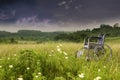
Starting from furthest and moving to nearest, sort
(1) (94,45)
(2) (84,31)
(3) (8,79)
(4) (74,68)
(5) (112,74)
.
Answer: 1. (2) (84,31)
2. (1) (94,45)
3. (4) (74,68)
4. (3) (8,79)
5. (5) (112,74)

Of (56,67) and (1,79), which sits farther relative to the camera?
(56,67)

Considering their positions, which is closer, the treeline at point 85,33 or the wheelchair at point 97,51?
the wheelchair at point 97,51

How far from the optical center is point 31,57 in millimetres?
8094

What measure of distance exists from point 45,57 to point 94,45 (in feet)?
13.6

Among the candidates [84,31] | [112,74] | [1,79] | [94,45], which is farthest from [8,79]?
[84,31]

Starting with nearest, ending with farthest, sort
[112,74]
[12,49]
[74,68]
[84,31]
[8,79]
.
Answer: [112,74], [8,79], [74,68], [12,49], [84,31]

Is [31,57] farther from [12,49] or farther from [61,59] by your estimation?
[12,49]

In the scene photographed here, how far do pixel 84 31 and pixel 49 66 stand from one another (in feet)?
207

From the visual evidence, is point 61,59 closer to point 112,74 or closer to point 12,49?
point 112,74

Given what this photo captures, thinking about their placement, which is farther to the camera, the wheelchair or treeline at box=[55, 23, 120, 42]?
treeline at box=[55, 23, 120, 42]

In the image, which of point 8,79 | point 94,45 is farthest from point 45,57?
point 94,45

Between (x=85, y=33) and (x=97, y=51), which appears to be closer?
(x=97, y=51)

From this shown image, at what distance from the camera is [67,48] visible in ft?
50.3

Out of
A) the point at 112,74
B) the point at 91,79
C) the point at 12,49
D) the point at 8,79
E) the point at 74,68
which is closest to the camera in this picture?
the point at 91,79
